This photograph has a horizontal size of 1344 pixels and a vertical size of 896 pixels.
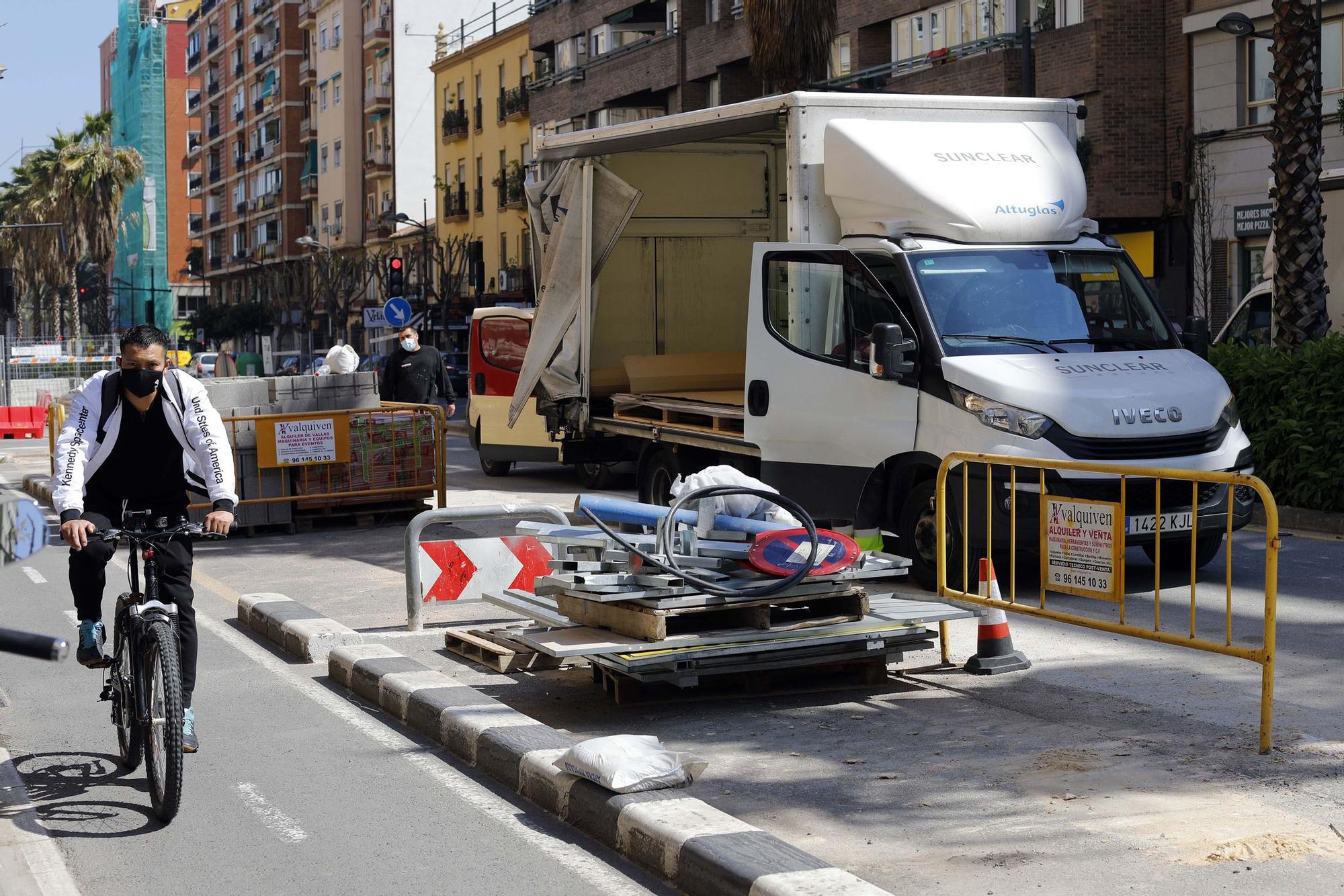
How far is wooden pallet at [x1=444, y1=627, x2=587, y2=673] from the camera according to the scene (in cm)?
809

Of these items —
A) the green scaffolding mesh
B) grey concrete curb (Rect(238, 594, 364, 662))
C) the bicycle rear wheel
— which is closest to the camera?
the bicycle rear wheel

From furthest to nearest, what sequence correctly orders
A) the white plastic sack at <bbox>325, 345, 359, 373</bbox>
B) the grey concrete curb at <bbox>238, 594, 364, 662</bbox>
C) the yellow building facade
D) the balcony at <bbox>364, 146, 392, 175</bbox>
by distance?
the balcony at <bbox>364, 146, 392, 175</bbox>
the yellow building facade
the white plastic sack at <bbox>325, 345, 359, 373</bbox>
the grey concrete curb at <bbox>238, 594, 364, 662</bbox>

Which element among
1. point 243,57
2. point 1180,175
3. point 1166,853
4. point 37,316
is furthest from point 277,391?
point 37,316

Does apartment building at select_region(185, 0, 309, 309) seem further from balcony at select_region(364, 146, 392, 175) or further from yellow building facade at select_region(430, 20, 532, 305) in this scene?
yellow building facade at select_region(430, 20, 532, 305)

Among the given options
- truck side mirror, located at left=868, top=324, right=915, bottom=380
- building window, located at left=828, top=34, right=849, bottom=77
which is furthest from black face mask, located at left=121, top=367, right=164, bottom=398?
building window, located at left=828, top=34, right=849, bottom=77

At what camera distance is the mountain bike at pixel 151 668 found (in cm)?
574

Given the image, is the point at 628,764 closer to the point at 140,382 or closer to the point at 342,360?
the point at 140,382

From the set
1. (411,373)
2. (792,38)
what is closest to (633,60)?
(792,38)

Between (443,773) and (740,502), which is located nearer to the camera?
(443,773)

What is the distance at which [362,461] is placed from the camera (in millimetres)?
15766

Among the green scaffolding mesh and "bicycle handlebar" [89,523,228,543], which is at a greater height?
the green scaffolding mesh

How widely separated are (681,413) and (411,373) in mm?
5754

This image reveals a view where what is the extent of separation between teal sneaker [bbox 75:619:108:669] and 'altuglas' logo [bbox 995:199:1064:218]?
22.7ft

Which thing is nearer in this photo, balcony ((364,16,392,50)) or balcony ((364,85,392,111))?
balcony ((364,16,392,50))
